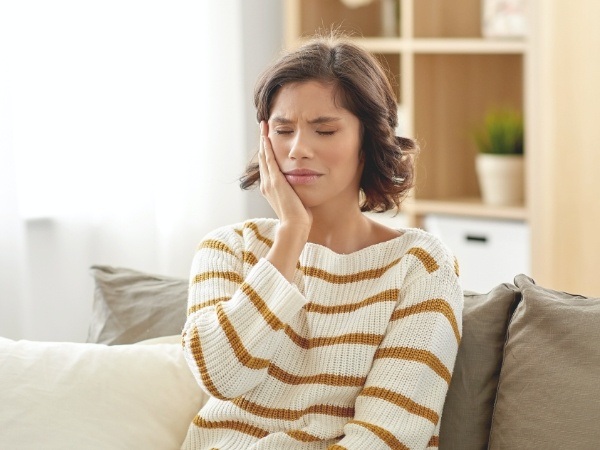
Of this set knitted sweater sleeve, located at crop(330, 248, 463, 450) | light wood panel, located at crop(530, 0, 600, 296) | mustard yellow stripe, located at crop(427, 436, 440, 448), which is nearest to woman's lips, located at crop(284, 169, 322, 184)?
knitted sweater sleeve, located at crop(330, 248, 463, 450)

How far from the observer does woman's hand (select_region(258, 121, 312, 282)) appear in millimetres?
1746

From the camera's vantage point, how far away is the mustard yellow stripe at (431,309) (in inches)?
66.6

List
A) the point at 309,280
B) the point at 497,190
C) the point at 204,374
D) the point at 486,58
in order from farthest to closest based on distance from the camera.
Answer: the point at 486,58
the point at 497,190
the point at 309,280
the point at 204,374

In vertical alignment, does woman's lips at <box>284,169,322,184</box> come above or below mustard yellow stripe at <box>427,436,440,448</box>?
above

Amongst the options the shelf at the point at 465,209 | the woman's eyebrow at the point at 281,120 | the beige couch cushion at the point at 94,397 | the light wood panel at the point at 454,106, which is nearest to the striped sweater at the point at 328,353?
the beige couch cushion at the point at 94,397

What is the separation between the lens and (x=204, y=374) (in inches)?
66.2

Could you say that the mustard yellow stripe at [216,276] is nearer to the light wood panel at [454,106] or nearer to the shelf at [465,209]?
the shelf at [465,209]

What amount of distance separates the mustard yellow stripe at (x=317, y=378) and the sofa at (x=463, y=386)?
183mm

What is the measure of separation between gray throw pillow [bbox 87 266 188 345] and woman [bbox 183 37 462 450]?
34 centimetres

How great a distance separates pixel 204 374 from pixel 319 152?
40 centimetres

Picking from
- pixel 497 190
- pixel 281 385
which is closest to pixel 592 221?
pixel 497 190

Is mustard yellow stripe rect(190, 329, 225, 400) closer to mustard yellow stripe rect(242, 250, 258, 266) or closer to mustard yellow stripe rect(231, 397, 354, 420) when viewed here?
mustard yellow stripe rect(231, 397, 354, 420)

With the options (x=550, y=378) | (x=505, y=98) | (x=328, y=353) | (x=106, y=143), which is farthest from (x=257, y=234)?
(x=505, y=98)

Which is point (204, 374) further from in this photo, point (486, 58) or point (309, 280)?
point (486, 58)
